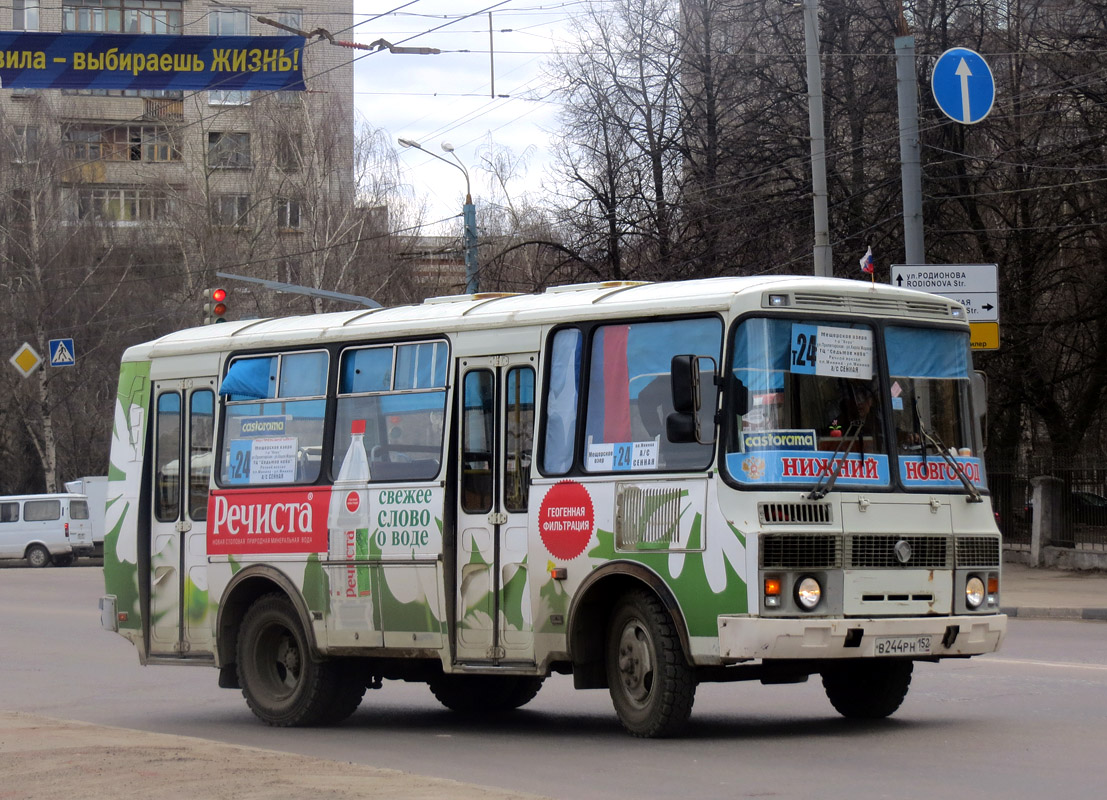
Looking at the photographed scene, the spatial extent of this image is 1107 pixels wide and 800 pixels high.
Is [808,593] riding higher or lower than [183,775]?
higher

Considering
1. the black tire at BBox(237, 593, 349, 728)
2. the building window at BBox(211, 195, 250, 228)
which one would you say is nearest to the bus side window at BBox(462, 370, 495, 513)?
the black tire at BBox(237, 593, 349, 728)

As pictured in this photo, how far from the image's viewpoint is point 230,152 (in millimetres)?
55906

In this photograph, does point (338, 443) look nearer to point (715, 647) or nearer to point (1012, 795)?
point (715, 647)

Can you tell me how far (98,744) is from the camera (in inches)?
391

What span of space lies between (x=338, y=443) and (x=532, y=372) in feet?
6.16

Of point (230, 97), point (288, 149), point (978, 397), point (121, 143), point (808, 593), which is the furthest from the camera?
point (121, 143)

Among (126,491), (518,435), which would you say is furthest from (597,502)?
(126,491)

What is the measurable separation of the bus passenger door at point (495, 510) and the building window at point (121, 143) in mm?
48461

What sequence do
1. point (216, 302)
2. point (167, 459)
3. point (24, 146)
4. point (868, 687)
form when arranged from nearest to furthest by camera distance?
point (868, 687) < point (167, 459) < point (216, 302) < point (24, 146)

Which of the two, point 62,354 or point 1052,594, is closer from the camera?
point 1052,594

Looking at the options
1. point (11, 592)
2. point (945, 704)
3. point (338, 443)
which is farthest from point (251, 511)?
point (11, 592)

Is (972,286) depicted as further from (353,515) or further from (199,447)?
(353,515)

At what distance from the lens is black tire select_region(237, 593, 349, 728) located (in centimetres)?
1197

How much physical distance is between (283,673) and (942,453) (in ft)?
16.9
